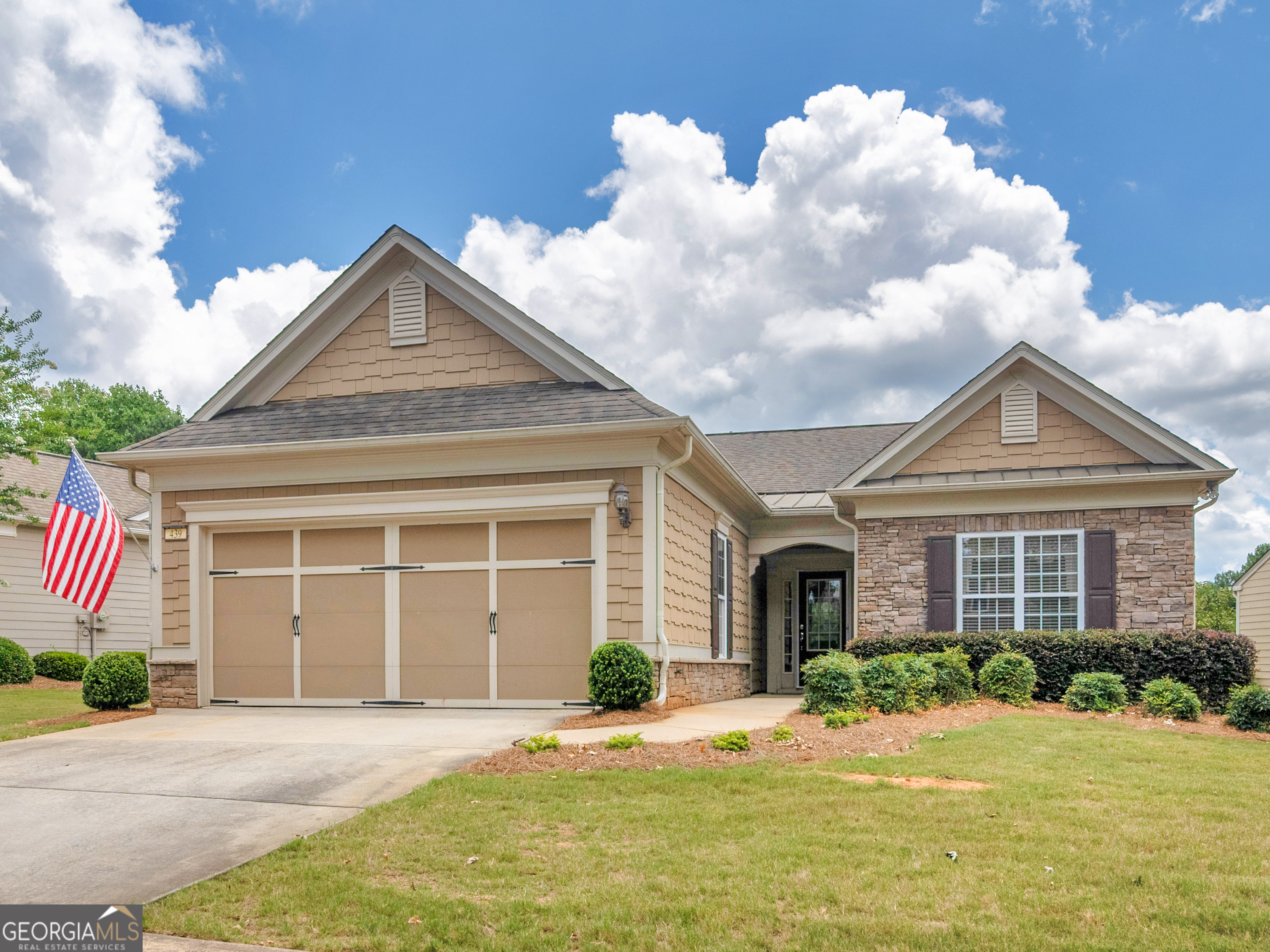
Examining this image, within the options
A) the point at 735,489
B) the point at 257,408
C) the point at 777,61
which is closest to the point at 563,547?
the point at 735,489

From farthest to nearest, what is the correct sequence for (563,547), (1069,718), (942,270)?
(942,270) < (563,547) < (1069,718)

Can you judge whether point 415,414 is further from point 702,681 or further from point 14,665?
point 14,665

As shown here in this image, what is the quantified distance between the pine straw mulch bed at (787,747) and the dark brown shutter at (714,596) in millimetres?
3427

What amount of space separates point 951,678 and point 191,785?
28.3ft

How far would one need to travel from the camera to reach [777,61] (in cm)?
1496

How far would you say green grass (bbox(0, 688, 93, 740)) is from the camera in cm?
1015

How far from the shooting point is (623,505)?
10852 mm

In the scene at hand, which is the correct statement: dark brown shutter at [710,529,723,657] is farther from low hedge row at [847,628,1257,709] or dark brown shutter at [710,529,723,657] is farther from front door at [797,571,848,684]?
front door at [797,571,848,684]

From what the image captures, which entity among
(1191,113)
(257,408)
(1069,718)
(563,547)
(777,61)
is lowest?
(1069,718)

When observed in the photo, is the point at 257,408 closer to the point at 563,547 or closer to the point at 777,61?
the point at 563,547

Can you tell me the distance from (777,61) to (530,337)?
6457mm

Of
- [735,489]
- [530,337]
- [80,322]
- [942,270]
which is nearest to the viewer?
[530,337]

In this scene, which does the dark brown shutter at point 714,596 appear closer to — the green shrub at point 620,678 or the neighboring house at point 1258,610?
the green shrub at point 620,678

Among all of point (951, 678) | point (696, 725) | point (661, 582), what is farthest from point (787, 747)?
point (951, 678)
